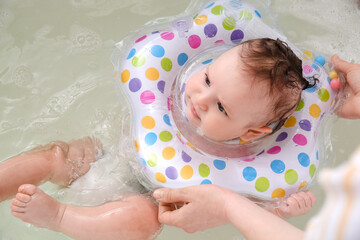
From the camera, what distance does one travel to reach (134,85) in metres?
1.18

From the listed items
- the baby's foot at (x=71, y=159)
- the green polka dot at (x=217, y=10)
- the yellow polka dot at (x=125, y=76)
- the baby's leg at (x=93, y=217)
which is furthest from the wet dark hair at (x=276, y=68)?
the baby's foot at (x=71, y=159)

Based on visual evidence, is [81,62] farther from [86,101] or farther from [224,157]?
[224,157]

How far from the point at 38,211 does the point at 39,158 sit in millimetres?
172

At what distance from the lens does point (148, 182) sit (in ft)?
3.77

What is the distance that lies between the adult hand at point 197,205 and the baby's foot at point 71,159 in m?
0.32

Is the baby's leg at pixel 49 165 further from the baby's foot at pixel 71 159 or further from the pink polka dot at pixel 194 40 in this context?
the pink polka dot at pixel 194 40

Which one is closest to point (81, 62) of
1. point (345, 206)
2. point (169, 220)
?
point (169, 220)

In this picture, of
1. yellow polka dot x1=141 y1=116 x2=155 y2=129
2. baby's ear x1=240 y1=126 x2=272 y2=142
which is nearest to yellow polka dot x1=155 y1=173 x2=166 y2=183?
yellow polka dot x1=141 y1=116 x2=155 y2=129

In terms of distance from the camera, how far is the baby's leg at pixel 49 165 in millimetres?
1151

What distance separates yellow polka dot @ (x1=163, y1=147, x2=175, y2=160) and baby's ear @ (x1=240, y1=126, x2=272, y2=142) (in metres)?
0.20

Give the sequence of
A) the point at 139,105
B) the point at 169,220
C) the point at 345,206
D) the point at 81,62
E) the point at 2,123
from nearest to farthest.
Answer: the point at 345,206 < the point at 169,220 < the point at 139,105 < the point at 2,123 < the point at 81,62

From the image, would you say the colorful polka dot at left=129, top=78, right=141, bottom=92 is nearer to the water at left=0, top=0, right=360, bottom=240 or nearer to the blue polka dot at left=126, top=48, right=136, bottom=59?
the blue polka dot at left=126, top=48, right=136, bottom=59

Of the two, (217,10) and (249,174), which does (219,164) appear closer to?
(249,174)

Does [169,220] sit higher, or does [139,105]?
[139,105]
